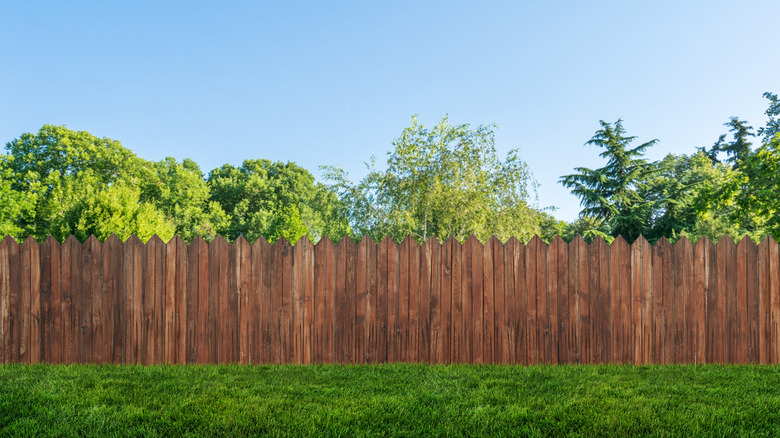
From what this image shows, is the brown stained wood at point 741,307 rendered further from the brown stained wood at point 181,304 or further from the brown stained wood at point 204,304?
the brown stained wood at point 181,304

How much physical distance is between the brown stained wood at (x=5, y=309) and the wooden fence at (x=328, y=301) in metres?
0.01

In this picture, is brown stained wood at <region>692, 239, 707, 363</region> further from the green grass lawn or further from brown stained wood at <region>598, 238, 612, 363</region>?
brown stained wood at <region>598, 238, 612, 363</region>

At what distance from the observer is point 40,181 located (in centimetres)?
2603

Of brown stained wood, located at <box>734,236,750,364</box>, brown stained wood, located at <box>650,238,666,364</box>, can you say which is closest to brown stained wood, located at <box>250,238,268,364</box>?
brown stained wood, located at <box>650,238,666,364</box>

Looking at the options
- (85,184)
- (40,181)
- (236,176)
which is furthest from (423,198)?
(236,176)

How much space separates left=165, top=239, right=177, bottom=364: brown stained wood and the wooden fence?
1 cm

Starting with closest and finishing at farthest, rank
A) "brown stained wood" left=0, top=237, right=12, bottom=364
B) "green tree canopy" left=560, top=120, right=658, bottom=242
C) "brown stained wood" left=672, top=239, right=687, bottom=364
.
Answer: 1. "brown stained wood" left=0, top=237, right=12, bottom=364
2. "brown stained wood" left=672, top=239, right=687, bottom=364
3. "green tree canopy" left=560, top=120, right=658, bottom=242

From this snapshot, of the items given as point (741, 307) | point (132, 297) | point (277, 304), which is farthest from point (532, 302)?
point (132, 297)

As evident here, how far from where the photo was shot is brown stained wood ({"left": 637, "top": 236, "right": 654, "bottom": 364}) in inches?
241

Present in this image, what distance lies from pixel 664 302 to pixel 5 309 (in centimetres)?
725

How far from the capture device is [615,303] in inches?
239

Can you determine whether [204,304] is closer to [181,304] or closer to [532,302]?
[181,304]

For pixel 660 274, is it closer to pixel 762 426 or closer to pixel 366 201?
pixel 762 426

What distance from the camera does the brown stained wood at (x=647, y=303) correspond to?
6.11 m
